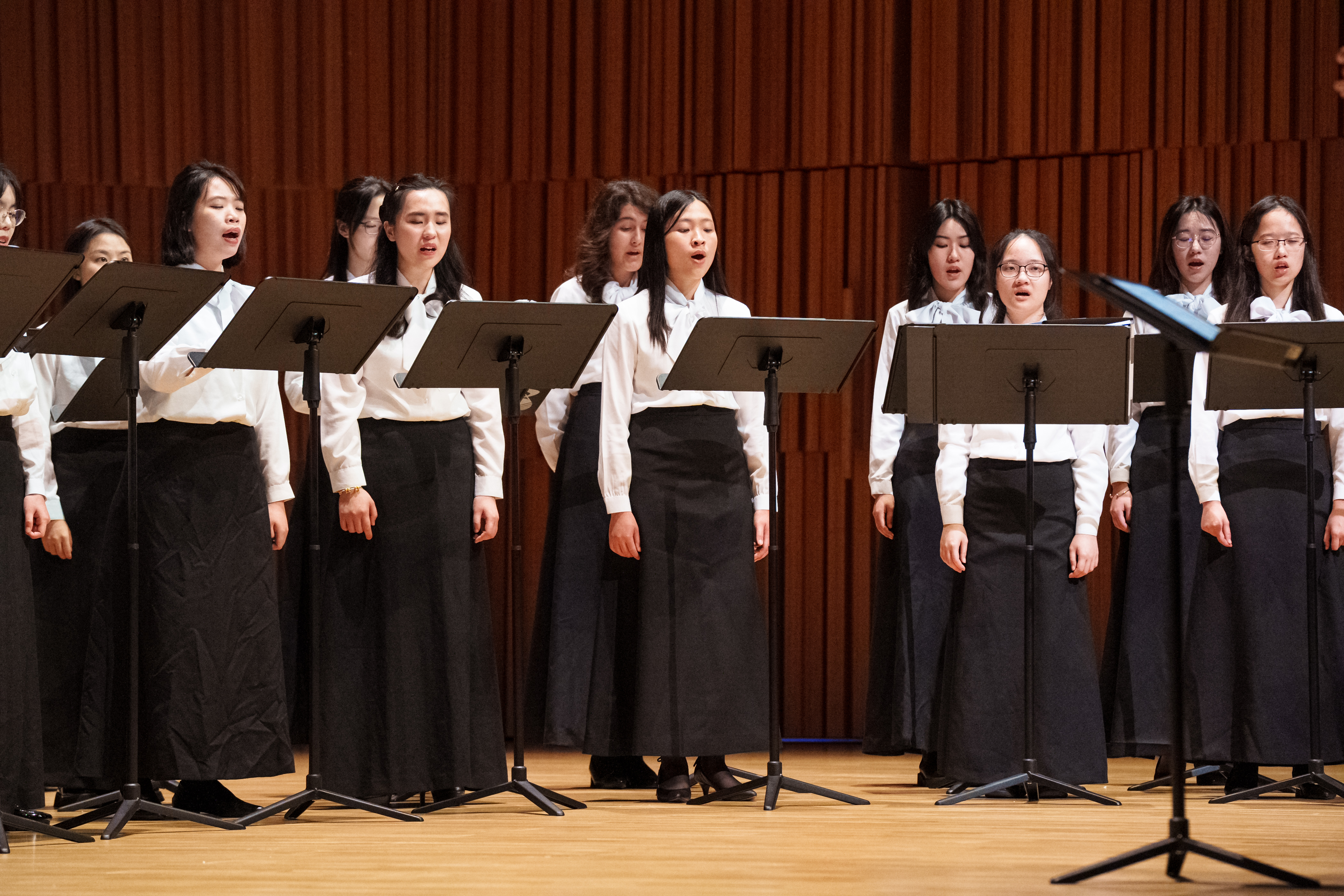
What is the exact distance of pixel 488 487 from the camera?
433cm

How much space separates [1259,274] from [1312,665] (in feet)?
3.83

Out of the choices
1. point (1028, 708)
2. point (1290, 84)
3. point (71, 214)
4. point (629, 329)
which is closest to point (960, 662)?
point (1028, 708)

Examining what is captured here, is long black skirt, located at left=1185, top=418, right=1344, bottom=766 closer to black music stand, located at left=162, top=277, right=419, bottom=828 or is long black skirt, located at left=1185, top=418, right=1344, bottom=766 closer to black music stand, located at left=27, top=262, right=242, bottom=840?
black music stand, located at left=162, top=277, right=419, bottom=828

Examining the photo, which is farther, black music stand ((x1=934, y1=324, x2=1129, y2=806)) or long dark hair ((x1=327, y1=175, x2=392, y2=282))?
long dark hair ((x1=327, y1=175, x2=392, y2=282))

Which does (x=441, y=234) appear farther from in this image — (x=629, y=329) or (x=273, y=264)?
(x=273, y=264)

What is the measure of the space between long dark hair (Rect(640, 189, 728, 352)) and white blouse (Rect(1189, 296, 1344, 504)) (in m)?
1.46

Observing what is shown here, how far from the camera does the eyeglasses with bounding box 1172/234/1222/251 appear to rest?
16.6 feet

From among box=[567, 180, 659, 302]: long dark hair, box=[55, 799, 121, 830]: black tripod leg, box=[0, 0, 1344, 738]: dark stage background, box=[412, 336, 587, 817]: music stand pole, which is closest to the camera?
box=[55, 799, 121, 830]: black tripod leg

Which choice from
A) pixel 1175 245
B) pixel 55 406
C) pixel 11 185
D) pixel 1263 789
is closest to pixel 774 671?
pixel 1263 789

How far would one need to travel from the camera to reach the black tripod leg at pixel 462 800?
4.14 metres

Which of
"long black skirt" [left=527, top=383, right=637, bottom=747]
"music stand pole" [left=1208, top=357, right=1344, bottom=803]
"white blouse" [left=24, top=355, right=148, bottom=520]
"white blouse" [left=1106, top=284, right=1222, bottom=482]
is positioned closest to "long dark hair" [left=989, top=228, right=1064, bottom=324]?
"white blouse" [left=1106, top=284, right=1222, bottom=482]

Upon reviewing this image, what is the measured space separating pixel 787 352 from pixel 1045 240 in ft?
3.45

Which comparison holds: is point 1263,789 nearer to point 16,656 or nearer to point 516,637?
point 516,637

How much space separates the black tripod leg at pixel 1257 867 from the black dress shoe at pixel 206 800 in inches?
91.0
